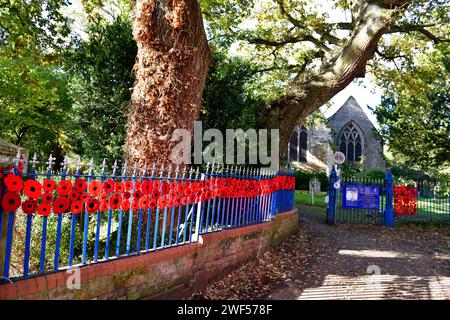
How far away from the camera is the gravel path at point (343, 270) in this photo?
5.46 metres

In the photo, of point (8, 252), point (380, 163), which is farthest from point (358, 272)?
point (380, 163)

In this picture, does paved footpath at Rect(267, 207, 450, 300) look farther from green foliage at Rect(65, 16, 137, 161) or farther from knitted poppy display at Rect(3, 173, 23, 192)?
green foliage at Rect(65, 16, 137, 161)

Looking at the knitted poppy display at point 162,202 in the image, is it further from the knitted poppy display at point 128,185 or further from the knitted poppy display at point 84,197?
the knitted poppy display at point 84,197

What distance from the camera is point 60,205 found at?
339 centimetres

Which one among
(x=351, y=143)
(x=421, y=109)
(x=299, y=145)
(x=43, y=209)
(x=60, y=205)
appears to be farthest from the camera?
(x=351, y=143)

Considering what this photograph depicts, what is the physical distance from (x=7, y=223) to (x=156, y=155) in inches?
124

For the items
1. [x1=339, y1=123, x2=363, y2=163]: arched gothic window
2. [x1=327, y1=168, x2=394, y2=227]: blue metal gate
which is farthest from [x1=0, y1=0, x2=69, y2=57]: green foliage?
[x1=339, y1=123, x2=363, y2=163]: arched gothic window

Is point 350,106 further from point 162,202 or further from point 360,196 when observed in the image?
point 162,202

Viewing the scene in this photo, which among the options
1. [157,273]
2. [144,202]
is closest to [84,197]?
[144,202]

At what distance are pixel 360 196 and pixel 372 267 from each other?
22.2 ft

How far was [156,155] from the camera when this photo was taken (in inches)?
239

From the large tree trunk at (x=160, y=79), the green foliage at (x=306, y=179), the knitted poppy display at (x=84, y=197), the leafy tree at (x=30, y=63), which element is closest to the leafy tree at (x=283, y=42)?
the large tree trunk at (x=160, y=79)

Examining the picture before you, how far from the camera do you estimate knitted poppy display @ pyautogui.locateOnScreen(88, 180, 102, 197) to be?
147 inches

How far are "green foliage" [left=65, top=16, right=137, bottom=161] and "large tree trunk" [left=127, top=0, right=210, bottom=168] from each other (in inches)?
65.1
